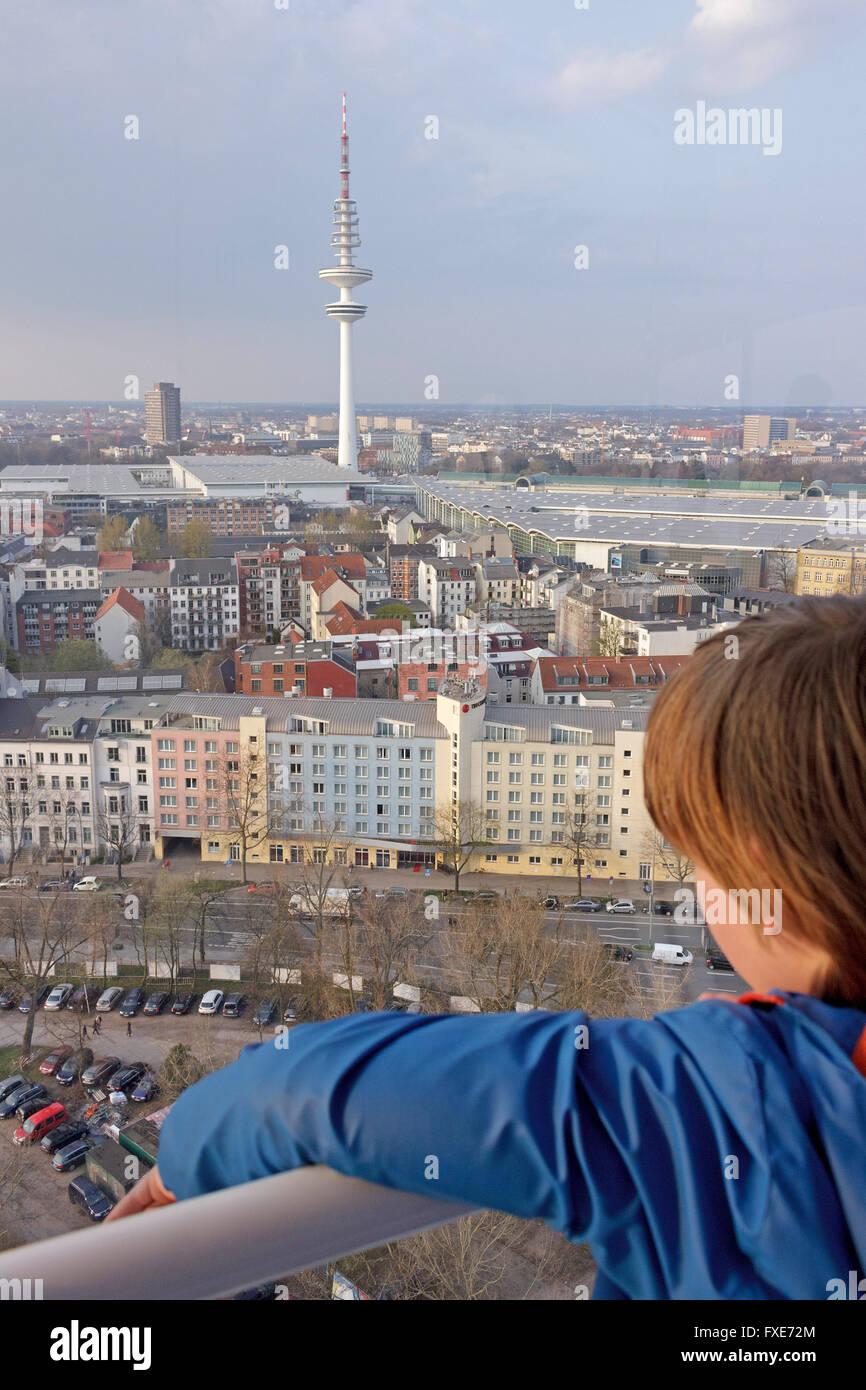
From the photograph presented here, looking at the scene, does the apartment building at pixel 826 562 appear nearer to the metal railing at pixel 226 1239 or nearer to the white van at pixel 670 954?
the white van at pixel 670 954

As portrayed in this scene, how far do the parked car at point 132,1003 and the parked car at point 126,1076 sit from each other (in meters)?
0.45

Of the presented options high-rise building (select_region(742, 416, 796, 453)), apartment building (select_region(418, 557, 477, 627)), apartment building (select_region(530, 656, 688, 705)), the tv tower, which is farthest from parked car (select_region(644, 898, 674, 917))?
the tv tower

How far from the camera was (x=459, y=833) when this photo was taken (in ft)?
17.5

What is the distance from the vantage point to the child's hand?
0.30 m

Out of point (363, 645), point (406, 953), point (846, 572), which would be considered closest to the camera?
point (406, 953)

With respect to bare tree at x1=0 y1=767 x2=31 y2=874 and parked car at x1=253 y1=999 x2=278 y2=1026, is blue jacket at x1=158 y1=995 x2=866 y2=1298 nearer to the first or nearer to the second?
parked car at x1=253 y1=999 x2=278 y2=1026

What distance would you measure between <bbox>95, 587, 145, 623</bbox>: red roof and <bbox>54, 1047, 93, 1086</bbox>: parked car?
6356 mm

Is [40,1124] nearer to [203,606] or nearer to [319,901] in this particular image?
[319,901]

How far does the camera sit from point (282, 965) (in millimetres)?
3951

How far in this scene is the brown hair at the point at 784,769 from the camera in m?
0.25

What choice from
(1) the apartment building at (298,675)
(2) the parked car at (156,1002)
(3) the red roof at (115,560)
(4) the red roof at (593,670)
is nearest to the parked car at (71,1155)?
(2) the parked car at (156,1002)

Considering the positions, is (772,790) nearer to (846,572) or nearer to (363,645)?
(363,645)
